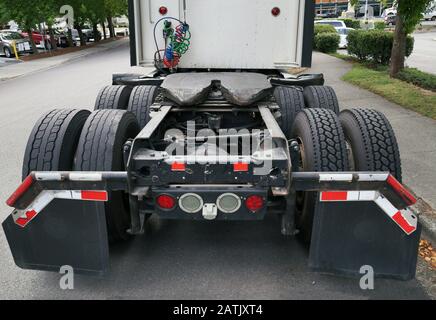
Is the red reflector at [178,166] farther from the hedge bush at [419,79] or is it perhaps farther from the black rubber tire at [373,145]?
the hedge bush at [419,79]

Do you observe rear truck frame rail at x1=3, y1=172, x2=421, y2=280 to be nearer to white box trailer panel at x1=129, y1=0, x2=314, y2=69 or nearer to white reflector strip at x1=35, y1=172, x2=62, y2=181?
white reflector strip at x1=35, y1=172, x2=62, y2=181

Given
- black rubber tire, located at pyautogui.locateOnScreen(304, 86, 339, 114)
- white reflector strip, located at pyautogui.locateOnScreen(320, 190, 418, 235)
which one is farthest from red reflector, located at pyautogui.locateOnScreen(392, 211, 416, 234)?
black rubber tire, located at pyautogui.locateOnScreen(304, 86, 339, 114)

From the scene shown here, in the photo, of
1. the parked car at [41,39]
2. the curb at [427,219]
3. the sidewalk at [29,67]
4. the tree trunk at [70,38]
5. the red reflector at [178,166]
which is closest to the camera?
the red reflector at [178,166]

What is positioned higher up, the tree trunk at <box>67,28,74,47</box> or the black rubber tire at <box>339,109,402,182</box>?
the black rubber tire at <box>339,109,402,182</box>

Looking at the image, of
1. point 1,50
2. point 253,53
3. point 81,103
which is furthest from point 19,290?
point 1,50

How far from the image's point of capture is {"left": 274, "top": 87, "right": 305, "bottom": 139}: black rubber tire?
4836 millimetres

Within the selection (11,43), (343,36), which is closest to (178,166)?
(343,36)

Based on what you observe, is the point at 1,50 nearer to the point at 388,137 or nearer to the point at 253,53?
the point at 253,53

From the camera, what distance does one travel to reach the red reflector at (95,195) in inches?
112

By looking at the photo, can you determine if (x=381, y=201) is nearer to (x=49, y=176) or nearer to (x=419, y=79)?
(x=49, y=176)

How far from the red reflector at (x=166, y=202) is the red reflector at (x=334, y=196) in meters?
1.03

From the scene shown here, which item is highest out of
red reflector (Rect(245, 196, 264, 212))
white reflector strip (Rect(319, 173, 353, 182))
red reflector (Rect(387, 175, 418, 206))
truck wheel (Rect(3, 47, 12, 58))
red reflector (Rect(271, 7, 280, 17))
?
red reflector (Rect(271, 7, 280, 17))

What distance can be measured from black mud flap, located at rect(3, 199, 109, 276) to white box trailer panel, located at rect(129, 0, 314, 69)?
3278 millimetres

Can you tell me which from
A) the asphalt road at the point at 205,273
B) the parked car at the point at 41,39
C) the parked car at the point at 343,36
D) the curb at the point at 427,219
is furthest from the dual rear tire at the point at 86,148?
the parked car at the point at 41,39
